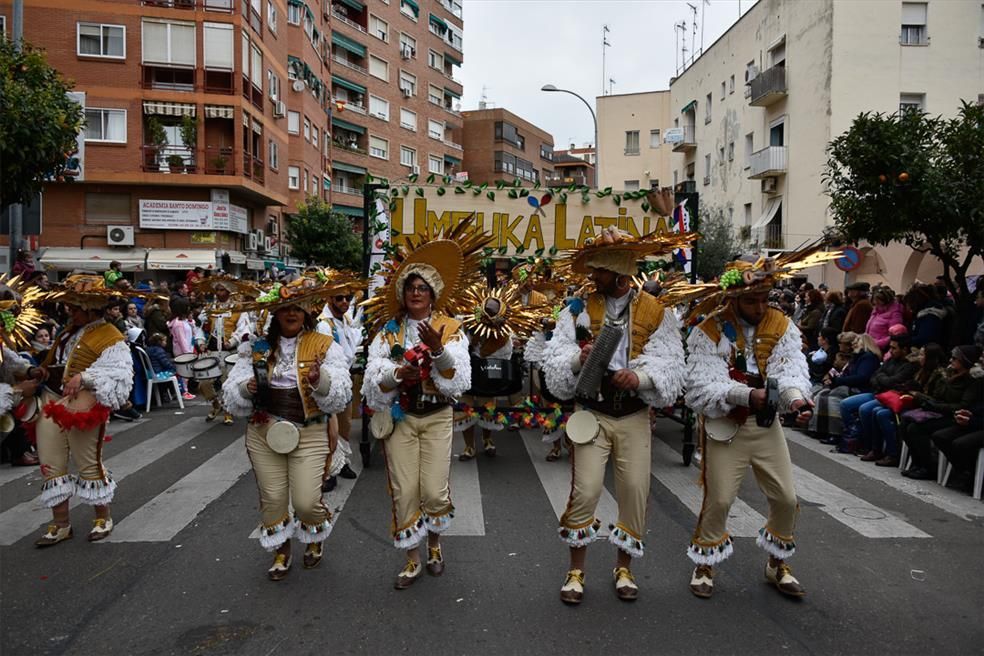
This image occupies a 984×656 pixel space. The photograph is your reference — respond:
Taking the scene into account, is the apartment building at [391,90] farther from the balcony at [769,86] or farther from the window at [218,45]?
the balcony at [769,86]

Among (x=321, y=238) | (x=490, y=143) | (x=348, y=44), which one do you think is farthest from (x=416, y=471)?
(x=490, y=143)

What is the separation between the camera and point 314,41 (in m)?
41.6

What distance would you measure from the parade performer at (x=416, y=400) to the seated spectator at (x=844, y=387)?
6.69 meters

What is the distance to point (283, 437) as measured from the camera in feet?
15.5

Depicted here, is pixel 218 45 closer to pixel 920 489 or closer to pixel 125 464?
pixel 125 464

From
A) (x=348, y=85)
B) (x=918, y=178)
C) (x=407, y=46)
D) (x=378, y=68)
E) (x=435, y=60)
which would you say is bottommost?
(x=918, y=178)

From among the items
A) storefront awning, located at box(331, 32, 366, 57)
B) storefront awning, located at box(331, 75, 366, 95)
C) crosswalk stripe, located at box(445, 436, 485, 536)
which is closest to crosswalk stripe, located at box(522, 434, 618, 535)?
crosswalk stripe, located at box(445, 436, 485, 536)

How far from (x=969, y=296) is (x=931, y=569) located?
321 inches

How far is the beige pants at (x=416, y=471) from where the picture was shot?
4766mm

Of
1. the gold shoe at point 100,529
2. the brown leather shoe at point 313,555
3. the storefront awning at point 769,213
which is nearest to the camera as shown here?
the brown leather shoe at point 313,555

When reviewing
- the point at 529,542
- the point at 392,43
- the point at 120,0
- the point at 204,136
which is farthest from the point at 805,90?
the point at 392,43

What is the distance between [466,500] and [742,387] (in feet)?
10.5

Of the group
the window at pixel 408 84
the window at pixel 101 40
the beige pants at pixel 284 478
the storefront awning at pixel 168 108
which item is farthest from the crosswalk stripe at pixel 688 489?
the window at pixel 408 84

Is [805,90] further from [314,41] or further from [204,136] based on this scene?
[314,41]
